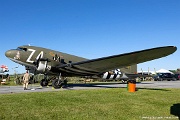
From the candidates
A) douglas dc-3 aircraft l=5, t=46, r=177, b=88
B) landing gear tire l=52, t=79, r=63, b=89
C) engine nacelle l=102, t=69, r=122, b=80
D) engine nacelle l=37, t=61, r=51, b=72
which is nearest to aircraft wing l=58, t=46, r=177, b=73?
douglas dc-3 aircraft l=5, t=46, r=177, b=88

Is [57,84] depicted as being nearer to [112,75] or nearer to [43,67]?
[43,67]

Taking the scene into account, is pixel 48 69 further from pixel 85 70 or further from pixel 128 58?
pixel 128 58

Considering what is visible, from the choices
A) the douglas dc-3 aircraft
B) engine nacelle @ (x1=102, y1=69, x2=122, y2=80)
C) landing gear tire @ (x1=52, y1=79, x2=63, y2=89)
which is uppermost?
the douglas dc-3 aircraft

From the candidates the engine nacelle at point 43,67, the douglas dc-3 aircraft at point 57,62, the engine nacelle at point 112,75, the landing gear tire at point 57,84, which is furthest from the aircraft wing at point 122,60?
the engine nacelle at point 112,75

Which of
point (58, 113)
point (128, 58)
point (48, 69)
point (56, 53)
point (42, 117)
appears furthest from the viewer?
point (56, 53)

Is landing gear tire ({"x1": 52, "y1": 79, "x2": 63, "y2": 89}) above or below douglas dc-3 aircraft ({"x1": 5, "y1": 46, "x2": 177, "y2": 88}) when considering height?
below

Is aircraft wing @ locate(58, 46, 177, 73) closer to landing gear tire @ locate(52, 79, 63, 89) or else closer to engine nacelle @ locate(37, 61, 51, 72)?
engine nacelle @ locate(37, 61, 51, 72)

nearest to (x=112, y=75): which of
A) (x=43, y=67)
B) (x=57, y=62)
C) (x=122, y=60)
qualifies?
(x=57, y=62)

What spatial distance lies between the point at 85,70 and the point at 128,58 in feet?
21.8

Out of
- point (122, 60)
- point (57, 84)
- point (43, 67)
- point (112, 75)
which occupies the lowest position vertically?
point (57, 84)

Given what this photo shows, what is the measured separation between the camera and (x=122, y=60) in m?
18.5

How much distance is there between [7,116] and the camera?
708 cm

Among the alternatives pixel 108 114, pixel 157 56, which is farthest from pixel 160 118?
pixel 157 56

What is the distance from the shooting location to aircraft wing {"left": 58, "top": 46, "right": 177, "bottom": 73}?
49.1ft
